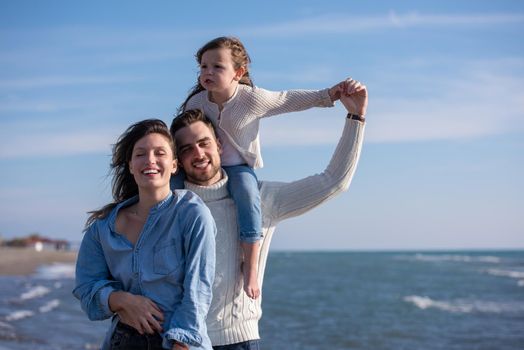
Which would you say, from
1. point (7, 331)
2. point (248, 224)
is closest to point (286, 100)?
point (248, 224)

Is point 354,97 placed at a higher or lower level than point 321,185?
higher

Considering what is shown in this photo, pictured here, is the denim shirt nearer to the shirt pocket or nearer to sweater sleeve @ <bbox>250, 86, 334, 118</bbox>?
the shirt pocket

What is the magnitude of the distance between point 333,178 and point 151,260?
44.4 inches

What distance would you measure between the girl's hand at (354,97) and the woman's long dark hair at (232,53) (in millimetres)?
482

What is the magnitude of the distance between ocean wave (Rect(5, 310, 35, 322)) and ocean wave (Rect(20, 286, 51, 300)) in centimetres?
348

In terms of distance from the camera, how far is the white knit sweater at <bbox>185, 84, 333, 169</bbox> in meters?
3.56


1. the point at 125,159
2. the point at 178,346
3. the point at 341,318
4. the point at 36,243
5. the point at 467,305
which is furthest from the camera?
the point at 36,243

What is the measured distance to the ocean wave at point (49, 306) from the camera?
1838cm

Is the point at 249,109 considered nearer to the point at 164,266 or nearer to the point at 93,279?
the point at 164,266

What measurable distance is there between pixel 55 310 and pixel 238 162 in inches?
636

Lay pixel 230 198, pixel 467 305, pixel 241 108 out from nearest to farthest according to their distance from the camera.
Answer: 1. pixel 230 198
2. pixel 241 108
3. pixel 467 305

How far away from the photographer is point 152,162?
9.44 ft

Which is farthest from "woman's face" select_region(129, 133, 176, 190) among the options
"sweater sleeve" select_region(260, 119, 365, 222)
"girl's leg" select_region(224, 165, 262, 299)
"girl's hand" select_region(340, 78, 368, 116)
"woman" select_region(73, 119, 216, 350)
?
"girl's hand" select_region(340, 78, 368, 116)

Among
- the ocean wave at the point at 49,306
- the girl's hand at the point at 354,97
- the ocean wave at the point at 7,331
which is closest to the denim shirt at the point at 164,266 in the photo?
the girl's hand at the point at 354,97
